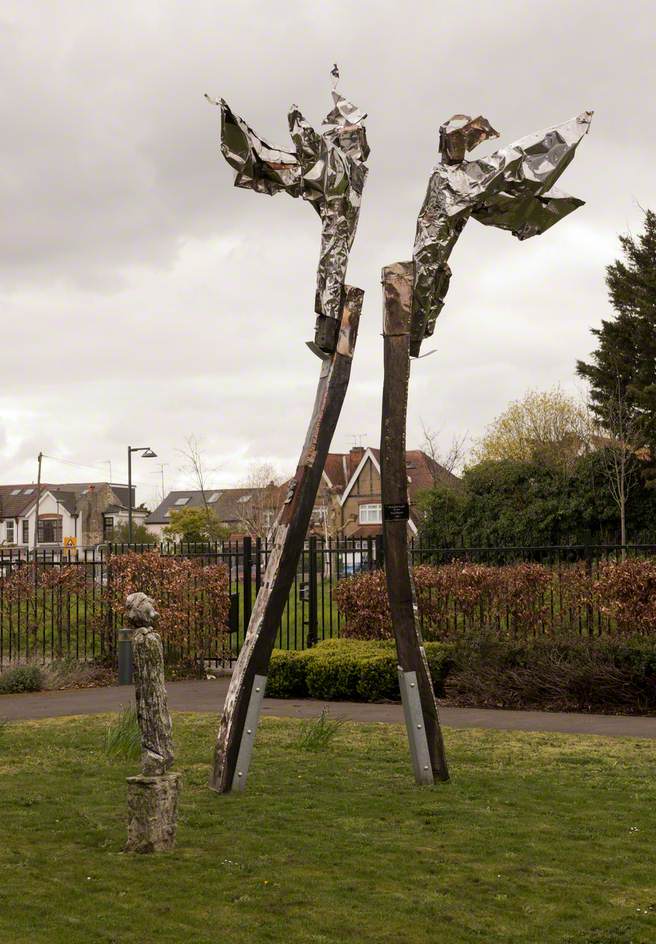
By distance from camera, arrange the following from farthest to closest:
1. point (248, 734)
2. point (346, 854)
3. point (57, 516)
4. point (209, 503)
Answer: point (209, 503) < point (57, 516) < point (248, 734) < point (346, 854)

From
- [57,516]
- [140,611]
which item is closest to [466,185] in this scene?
[140,611]

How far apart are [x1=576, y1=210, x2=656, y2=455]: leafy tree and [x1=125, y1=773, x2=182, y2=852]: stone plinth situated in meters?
30.7

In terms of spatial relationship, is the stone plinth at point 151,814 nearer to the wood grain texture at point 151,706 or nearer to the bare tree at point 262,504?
the wood grain texture at point 151,706

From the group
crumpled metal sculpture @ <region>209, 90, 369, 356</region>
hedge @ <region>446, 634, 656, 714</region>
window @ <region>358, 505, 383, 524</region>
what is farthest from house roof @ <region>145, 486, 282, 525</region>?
crumpled metal sculpture @ <region>209, 90, 369, 356</region>

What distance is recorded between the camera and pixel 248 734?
723cm

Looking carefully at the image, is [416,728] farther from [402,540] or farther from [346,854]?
[346,854]

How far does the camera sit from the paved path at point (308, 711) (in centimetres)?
1029

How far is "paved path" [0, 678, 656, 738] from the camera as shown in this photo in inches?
405

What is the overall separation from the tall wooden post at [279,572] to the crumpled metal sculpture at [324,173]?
0.46ft

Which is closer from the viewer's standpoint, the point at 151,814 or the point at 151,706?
the point at 151,814

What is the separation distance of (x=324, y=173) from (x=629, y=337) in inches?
1213

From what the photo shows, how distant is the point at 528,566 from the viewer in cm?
1433

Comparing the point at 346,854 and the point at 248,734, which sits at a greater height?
the point at 248,734

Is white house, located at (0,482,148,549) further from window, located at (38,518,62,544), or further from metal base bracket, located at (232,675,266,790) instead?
metal base bracket, located at (232,675,266,790)
